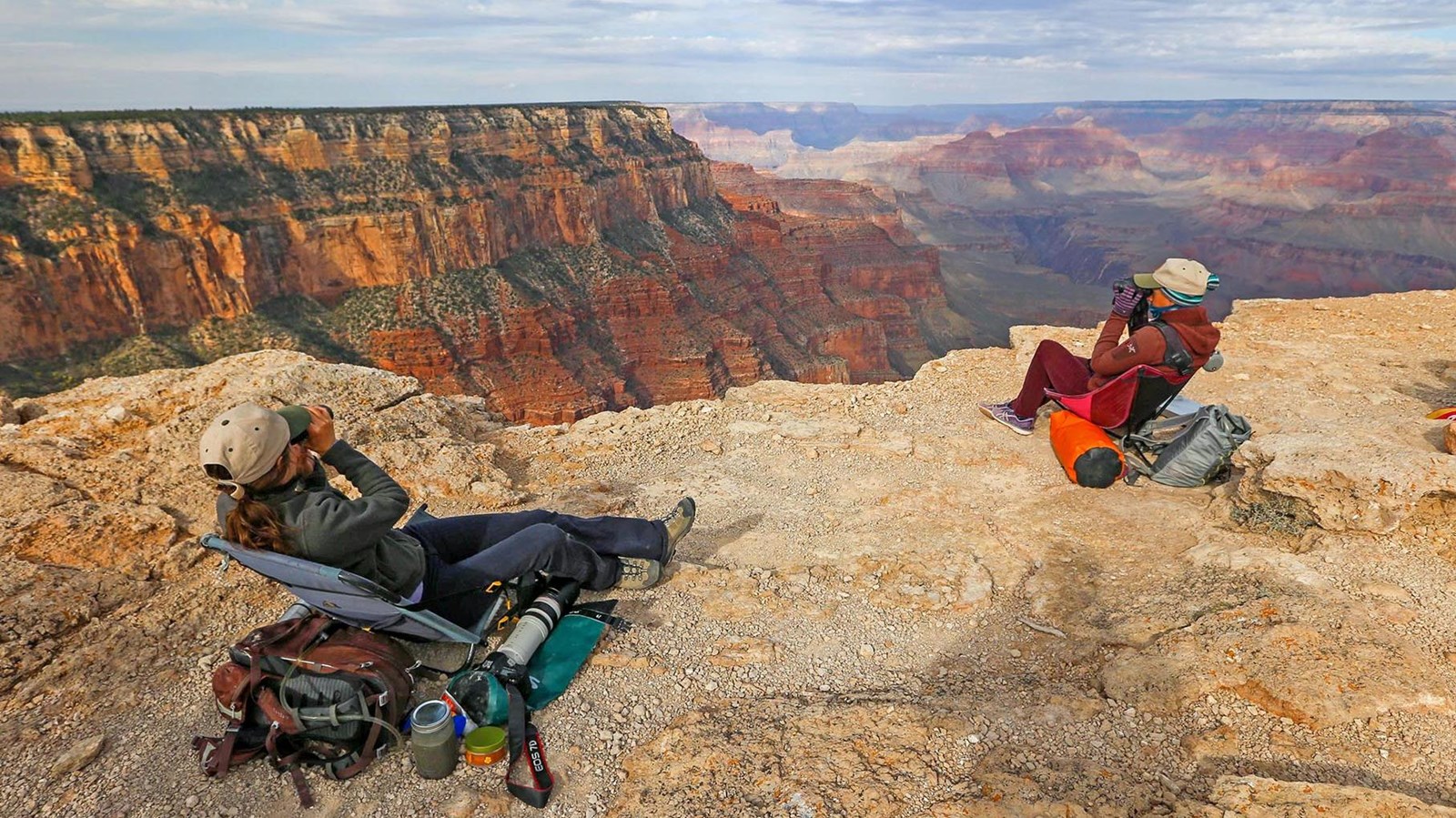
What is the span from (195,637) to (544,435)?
4.16 metres

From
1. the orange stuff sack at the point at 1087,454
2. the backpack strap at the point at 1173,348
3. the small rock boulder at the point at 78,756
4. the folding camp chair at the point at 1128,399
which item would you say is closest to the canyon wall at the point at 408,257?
the small rock boulder at the point at 78,756

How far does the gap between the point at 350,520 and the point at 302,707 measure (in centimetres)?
81

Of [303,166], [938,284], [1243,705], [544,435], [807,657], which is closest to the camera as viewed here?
[1243,705]

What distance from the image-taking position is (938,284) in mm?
93438

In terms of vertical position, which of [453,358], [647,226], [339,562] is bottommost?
[453,358]

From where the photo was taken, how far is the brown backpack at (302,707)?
10.8ft

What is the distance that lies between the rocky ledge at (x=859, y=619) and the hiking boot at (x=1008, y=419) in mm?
119

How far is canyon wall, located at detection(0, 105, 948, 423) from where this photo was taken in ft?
108

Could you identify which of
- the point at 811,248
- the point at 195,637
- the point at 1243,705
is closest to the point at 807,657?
the point at 1243,705

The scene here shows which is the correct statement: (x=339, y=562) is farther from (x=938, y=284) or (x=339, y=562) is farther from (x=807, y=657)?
(x=938, y=284)

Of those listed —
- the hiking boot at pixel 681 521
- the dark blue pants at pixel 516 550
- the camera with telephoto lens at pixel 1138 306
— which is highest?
the camera with telephoto lens at pixel 1138 306

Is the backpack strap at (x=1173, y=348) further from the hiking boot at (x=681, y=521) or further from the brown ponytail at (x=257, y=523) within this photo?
the brown ponytail at (x=257, y=523)

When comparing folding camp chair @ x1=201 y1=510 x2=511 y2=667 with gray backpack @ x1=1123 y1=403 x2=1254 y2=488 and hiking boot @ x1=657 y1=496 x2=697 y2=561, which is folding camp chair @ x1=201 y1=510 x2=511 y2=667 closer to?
hiking boot @ x1=657 y1=496 x2=697 y2=561

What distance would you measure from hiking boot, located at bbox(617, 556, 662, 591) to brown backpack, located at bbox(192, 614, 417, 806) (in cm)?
164
